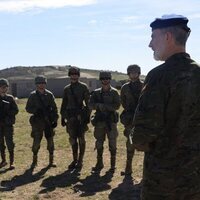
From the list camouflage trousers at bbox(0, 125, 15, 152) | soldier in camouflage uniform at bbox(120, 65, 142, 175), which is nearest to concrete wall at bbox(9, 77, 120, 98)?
camouflage trousers at bbox(0, 125, 15, 152)

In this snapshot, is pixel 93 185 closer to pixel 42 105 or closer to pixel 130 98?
pixel 130 98

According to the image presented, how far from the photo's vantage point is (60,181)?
33.8ft

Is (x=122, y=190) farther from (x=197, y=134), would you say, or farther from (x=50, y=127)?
(x=197, y=134)

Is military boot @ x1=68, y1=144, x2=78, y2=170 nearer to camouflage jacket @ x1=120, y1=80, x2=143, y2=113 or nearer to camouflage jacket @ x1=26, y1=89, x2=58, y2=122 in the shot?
camouflage jacket @ x1=26, y1=89, x2=58, y2=122

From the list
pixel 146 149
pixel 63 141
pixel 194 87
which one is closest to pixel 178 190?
pixel 146 149

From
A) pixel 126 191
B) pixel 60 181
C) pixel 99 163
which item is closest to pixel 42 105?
pixel 99 163

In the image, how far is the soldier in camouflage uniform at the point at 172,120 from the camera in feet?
11.1

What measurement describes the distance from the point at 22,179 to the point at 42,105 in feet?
6.36

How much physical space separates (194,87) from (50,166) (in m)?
8.97

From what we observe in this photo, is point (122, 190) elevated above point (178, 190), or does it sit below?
below

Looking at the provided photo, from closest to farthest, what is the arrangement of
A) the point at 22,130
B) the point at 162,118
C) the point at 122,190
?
the point at 162,118, the point at 122,190, the point at 22,130

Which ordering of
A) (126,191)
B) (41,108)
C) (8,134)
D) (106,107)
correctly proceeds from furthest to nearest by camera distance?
(8,134) → (41,108) → (106,107) → (126,191)

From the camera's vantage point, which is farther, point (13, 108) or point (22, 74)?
A: point (22, 74)

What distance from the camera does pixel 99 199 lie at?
8805 mm
